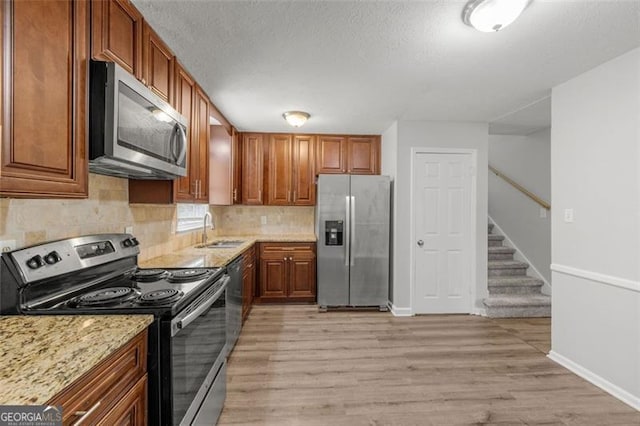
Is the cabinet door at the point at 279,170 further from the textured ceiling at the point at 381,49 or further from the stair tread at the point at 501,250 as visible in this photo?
the stair tread at the point at 501,250

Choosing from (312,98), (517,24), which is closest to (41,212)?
(312,98)

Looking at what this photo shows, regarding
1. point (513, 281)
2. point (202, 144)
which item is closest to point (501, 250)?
point (513, 281)

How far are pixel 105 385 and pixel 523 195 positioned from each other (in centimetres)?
533

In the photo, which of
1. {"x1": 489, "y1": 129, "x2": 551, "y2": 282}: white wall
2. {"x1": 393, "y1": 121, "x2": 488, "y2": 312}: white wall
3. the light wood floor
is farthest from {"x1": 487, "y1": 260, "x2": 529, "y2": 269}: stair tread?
the light wood floor

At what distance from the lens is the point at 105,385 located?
0.95 m

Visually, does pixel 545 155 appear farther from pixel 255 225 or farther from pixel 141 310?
pixel 141 310

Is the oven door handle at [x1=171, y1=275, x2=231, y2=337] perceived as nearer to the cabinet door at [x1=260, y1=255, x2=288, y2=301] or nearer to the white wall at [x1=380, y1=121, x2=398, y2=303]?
the cabinet door at [x1=260, y1=255, x2=288, y2=301]

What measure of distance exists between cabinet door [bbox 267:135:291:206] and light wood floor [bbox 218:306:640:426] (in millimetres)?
1751

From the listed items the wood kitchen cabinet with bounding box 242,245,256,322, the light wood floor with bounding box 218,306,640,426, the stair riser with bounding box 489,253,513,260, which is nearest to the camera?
the light wood floor with bounding box 218,306,640,426

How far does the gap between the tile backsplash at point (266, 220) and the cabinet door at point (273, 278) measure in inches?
28.5

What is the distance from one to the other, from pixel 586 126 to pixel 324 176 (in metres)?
2.58

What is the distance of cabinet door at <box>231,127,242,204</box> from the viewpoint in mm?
4102

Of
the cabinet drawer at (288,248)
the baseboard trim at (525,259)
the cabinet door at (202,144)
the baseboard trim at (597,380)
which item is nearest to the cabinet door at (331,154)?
the cabinet drawer at (288,248)

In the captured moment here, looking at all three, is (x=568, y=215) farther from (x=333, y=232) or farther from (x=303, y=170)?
(x=303, y=170)
